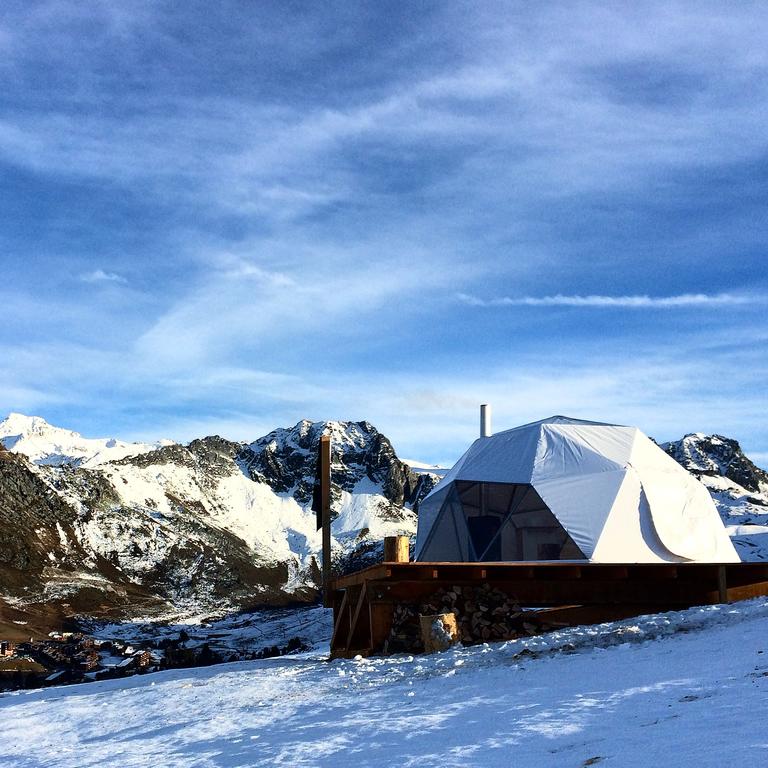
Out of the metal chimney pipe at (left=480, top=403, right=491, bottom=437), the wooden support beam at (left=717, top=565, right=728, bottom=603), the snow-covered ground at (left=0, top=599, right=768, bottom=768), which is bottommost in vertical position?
the snow-covered ground at (left=0, top=599, right=768, bottom=768)

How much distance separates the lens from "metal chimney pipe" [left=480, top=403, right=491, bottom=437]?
22266mm

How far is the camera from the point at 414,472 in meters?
156

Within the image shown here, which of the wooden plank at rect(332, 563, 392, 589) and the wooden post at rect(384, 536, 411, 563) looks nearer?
the wooden plank at rect(332, 563, 392, 589)

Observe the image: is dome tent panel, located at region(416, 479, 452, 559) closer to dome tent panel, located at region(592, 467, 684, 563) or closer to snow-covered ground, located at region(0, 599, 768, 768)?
dome tent panel, located at region(592, 467, 684, 563)

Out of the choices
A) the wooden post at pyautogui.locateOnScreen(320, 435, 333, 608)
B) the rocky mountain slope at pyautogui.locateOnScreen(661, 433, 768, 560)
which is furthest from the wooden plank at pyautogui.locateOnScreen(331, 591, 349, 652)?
the rocky mountain slope at pyautogui.locateOnScreen(661, 433, 768, 560)

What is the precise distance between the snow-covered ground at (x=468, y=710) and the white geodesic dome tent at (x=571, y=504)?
18.9 ft

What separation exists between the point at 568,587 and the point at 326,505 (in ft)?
16.9

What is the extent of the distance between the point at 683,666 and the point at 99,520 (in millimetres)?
87819

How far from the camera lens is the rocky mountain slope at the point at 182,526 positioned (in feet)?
238

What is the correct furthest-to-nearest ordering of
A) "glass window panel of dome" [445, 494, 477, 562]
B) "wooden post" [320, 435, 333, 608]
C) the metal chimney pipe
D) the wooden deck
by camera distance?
the metal chimney pipe < "glass window panel of dome" [445, 494, 477, 562] < "wooden post" [320, 435, 333, 608] < the wooden deck

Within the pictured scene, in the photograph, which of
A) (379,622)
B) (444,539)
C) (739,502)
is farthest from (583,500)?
(739,502)

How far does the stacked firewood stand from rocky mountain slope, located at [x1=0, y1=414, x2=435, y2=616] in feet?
98.8

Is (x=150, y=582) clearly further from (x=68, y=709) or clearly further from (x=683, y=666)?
(x=683, y=666)

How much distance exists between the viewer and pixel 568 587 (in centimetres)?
1259
